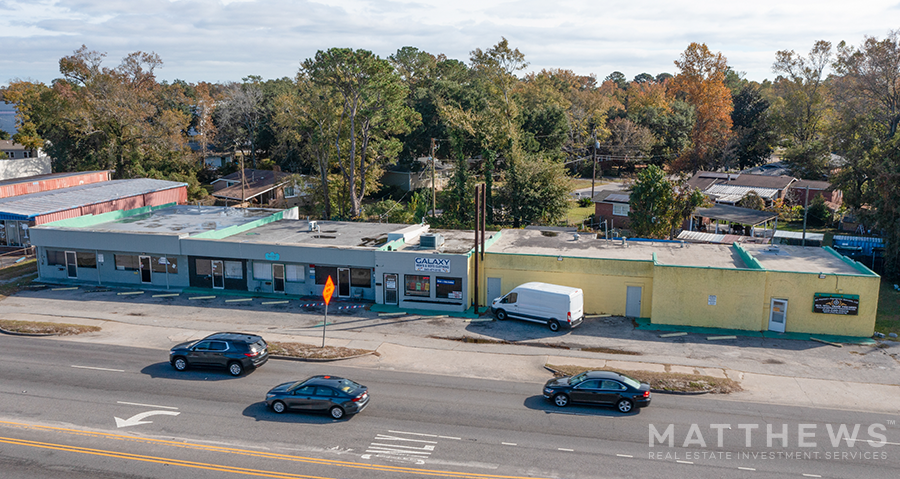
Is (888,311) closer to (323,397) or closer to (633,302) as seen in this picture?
(633,302)

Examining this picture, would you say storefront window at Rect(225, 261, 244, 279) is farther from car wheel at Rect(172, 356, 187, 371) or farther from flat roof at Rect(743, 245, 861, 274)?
flat roof at Rect(743, 245, 861, 274)

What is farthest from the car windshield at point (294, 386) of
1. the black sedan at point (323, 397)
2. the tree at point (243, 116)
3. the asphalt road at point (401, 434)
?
the tree at point (243, 116)

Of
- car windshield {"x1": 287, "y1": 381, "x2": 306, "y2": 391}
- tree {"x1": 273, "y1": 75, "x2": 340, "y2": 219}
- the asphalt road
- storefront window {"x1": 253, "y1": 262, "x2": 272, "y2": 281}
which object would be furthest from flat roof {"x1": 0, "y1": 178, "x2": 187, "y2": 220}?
car windshield {"x1": 287, "y1": 381, "x2": 306, "y2": 391}

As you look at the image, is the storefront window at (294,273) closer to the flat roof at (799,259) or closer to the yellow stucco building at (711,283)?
the yellow stucco building at (711,283)

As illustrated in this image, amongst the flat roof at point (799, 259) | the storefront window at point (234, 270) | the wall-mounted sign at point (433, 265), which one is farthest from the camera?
the storefront window at point (234, 270)

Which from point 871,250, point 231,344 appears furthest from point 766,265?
point 231,344

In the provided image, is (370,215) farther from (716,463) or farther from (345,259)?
(716,463)
